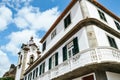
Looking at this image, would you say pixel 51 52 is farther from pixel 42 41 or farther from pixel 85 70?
pixel 85 70

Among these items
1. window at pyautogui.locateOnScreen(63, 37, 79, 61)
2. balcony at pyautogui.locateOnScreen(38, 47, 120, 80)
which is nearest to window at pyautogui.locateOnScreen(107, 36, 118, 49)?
balcony at pyautogui.locateOnScreen(38, 47, 120, 80)

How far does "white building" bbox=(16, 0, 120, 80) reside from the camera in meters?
9.39

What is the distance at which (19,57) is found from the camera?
34.6 metres

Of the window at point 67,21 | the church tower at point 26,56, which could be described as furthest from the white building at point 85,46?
the church tower at point 26,56

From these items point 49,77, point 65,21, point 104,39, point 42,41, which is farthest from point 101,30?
point 42,41

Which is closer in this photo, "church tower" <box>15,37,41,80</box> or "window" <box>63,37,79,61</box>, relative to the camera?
"window" <box>63,37,79,61</box>

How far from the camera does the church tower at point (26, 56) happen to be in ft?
100.0

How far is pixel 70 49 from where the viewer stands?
13.1m

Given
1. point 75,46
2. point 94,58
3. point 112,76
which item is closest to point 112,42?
point 75,46

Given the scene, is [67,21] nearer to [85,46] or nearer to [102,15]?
[102,15]

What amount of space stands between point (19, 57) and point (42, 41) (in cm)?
1540

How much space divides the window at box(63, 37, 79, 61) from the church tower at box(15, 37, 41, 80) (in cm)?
1862

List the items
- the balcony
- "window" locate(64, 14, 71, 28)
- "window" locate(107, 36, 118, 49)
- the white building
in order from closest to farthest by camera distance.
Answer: the balcony
the white building
"window" locate(107, 36, 118, 49)
"window" locate(64, 14, 71, 28)

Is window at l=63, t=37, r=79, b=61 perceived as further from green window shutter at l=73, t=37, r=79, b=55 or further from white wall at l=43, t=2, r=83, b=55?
white wall at l=43, t=2, r=83, b=55
